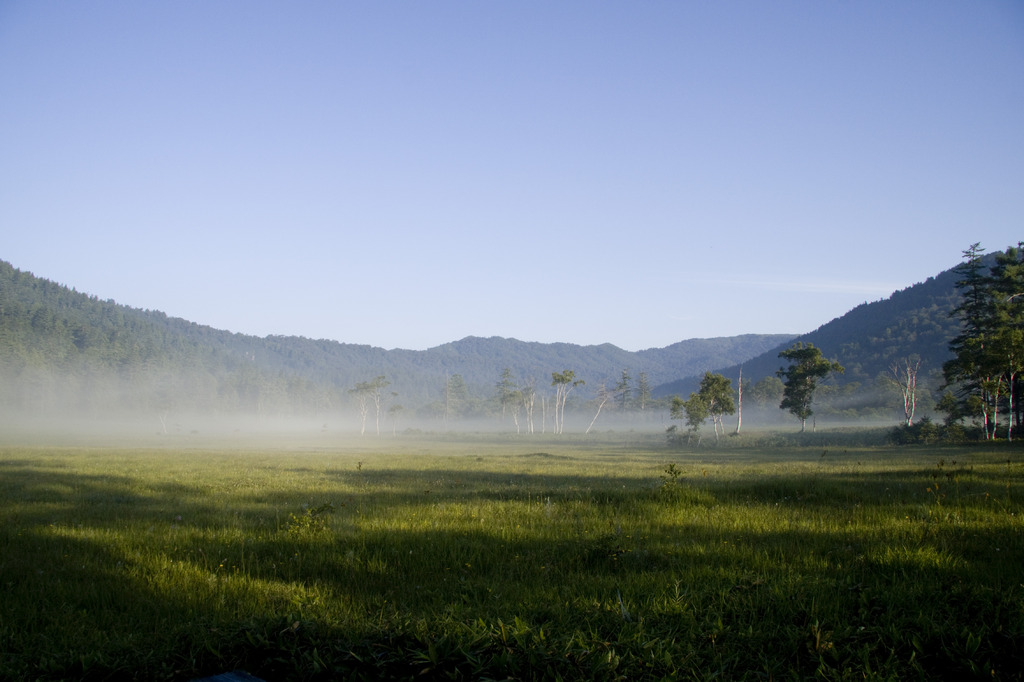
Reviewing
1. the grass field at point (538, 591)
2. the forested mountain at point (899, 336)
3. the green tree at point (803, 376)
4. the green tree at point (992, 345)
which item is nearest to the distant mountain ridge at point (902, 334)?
the forested mountain at point (899, 336)

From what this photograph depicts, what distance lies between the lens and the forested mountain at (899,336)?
13862cm

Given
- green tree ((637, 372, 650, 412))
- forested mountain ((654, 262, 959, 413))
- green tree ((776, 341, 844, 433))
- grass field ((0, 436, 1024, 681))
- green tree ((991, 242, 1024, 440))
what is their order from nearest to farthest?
grass field ((0, 436, 1024, 681))
green tree ((991, 242, 1024, 440))
green tree ((776, 341, 844, 433))
forested mountain ((654, 262, 959, 413))
green tree ((637, 372, 650, 412))

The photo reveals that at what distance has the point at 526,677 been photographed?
3203 mm

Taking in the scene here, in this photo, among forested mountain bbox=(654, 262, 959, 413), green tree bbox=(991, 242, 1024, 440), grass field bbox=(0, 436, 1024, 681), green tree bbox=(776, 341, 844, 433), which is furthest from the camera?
forested mountain bbox=(654, 262, 959, 413)

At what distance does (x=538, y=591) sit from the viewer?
16.2 feet

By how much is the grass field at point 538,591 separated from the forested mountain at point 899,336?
139 meters

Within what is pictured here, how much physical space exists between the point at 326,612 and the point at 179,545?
12.8ft

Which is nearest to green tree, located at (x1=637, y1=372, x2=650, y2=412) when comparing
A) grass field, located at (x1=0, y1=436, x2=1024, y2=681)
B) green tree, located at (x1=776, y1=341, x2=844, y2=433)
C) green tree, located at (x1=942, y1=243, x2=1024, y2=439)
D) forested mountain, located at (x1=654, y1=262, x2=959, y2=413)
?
forested mountain, located at (x1=654, y1=262, x2=959, y2=413)

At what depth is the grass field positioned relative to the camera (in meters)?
3.43

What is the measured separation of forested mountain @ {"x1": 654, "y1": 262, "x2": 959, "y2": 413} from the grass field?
456 feet

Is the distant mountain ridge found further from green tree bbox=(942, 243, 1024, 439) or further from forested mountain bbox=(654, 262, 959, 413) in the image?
green tree bbox=(942, 243, 1024, 439)

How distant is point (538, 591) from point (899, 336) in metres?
185

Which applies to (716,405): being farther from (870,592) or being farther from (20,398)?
(20,398)

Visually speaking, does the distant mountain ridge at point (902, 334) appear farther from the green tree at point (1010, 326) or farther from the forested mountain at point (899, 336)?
the green tree at point (1010, 326)
